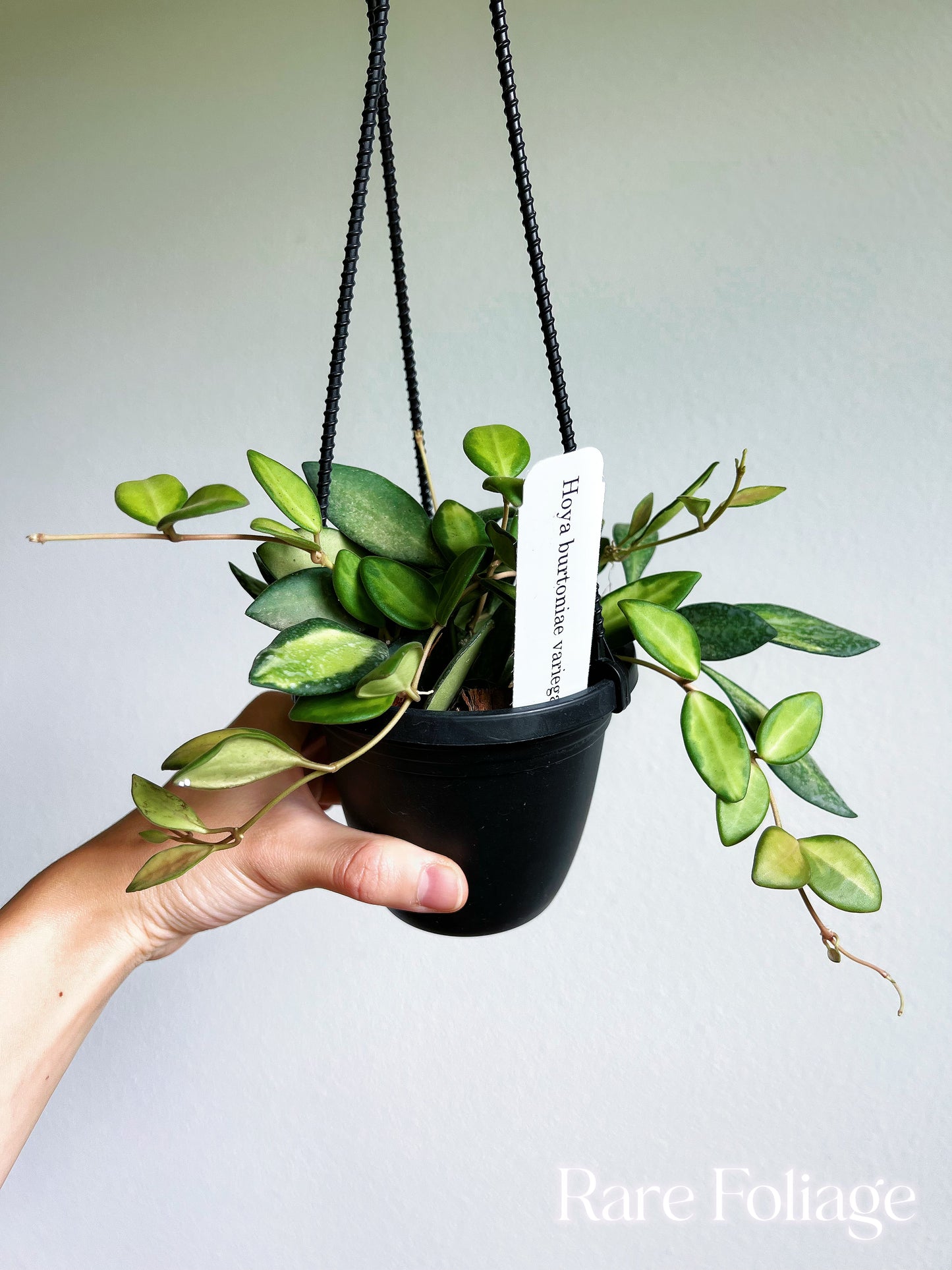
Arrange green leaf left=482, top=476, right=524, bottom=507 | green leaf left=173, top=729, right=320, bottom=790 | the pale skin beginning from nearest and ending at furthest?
green leaf left=173, top=729, right=320, bottom=790 < green leaf left=482, top=476, right=524, bottom=507 < the pale skin

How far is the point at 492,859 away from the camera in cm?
57

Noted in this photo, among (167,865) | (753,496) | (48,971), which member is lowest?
(48,971)

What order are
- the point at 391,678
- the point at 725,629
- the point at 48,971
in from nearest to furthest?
the point at 391,678 → the point at 725,629 → the point at 48,971

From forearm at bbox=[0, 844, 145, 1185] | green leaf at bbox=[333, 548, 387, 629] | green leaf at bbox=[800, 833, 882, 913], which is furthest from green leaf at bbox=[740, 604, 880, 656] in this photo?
forearm at bbox=[0, 844, 145, 1185]

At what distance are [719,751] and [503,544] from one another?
6.1 inches

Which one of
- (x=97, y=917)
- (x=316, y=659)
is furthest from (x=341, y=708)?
(x=97, y=917)

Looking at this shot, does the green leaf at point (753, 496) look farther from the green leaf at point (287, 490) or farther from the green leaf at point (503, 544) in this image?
the green leaf at point (287, 490)

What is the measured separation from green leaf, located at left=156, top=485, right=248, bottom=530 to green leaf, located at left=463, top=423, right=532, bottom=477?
143 mm

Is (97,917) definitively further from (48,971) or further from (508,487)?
(508,487)

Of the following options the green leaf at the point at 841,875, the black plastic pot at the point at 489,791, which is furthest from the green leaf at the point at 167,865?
the green leaf at the point at 841,875

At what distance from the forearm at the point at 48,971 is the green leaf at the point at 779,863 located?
1.50 ft

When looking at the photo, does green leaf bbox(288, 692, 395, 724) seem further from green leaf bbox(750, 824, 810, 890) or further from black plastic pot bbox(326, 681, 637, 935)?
green leaf bbox(750, 824, 810, 890)

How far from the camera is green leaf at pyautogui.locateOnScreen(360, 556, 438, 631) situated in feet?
1.70

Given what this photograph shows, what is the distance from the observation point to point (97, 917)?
699mm
